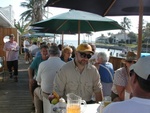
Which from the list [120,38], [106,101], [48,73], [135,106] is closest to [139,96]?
[135,106]

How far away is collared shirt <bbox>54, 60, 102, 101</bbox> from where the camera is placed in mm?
3244

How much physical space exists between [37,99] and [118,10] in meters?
2.26

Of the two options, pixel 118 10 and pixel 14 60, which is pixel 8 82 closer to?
pixel 14 60

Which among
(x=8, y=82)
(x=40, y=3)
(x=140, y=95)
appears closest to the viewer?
(x=140, y=95)

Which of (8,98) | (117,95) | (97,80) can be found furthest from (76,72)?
(8,98)

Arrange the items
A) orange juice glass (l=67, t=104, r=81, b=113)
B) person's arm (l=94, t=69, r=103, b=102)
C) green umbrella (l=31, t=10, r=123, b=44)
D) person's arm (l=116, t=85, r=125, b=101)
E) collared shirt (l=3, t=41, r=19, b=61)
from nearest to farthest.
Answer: orange juice glass (l=67, t=104, r=81, b=113) → person's arm (l=116, t=85, r=125, b=101) → person's arm (l=94, t=69, r=103, b=102) → green umbrella (l=31, t=10, r=123, b=44) → collared shirt (l=3, t=41, r=19, b=61)

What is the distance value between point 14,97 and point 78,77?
13.2ft

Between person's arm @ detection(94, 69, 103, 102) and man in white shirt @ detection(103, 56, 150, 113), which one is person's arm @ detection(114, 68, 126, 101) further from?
man in white shirt @ detection(103, 56, 150, 113)

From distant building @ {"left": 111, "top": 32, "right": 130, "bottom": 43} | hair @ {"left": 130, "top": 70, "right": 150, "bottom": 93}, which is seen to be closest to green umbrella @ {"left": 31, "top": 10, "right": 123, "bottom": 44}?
hair @ {"left": 130, "top": 70, "right": 150, "bottom": 93}

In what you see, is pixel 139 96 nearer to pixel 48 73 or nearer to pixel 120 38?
pixel 48 73

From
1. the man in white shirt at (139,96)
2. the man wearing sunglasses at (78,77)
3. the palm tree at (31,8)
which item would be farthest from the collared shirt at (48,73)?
the palm tree at (31,8)

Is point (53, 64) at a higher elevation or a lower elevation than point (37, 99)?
higher

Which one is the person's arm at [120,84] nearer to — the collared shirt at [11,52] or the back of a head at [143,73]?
the back of a head at [143,73]

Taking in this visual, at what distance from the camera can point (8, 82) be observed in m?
8.81
